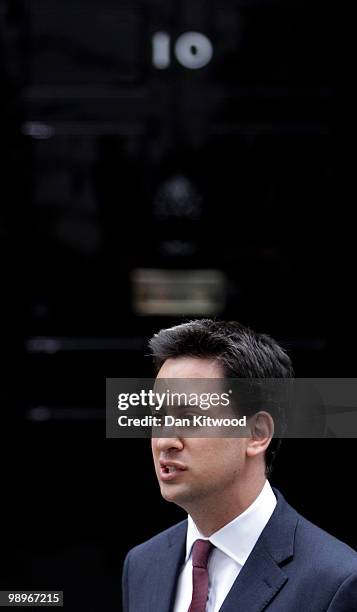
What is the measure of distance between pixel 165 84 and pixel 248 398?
260cm

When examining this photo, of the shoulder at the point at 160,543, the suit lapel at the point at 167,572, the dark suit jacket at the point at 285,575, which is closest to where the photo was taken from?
the dark suit jacket at the point at 285,575

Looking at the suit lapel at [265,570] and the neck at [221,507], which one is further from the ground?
the neck at [221,507]

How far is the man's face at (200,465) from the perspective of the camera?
238 cm

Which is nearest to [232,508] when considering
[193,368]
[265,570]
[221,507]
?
[221,507]

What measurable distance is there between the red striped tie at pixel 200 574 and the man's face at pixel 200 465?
91 mm

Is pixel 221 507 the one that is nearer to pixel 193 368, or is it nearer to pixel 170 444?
pixel 170 444

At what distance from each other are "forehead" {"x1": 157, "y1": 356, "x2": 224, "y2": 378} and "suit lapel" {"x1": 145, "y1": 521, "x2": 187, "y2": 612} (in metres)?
0.37

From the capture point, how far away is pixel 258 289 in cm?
480

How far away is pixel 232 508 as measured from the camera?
95.3 inches

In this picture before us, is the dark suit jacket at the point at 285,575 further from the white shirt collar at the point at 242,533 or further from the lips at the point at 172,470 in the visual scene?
the lips at the point at 172,470

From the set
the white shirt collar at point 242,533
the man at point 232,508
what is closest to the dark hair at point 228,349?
the man at point 232,508

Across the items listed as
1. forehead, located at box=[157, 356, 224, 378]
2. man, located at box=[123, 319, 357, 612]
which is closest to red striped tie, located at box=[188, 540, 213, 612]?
man, located at box=[123, 319, 357, 612]

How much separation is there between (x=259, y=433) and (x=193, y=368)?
18 cm

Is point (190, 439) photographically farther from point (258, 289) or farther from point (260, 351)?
point (258, 289)
